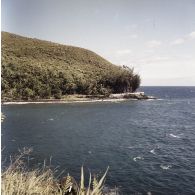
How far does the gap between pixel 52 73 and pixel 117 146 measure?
97.1 metres

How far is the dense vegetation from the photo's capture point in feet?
431

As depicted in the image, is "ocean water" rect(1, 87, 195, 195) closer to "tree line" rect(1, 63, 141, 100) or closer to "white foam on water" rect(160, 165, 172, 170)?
"white foam on water" rect(160, 165, 172, 170)

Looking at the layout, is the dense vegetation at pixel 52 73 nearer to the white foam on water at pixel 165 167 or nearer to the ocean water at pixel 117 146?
the ocean water at pixel 117 146

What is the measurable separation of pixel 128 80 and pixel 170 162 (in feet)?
Answer: 391

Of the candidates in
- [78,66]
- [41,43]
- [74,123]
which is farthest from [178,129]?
[41,43]

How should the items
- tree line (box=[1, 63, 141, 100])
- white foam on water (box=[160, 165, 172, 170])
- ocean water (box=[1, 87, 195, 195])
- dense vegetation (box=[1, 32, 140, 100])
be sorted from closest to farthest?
ocean water (box=[1, 87, 195, 195]) → white foam on water (box=[160, 165, 172, 170]) → tree line (box=[1, 63, 141, 100]) → dense vegetation (box=[1, 32, 140, 100])

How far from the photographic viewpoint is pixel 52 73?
142375mm

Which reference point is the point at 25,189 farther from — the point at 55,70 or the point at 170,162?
the point at 55,70

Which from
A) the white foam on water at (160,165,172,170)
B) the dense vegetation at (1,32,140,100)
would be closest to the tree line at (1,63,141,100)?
the dense vegetation at (1,32,140,100)

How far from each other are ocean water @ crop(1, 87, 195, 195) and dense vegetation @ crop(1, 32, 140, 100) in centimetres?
4594

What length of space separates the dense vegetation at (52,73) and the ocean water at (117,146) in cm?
4594

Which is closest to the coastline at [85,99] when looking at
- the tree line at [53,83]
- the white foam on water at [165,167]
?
the tree line at [53,83]

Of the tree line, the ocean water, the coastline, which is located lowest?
the ocean water

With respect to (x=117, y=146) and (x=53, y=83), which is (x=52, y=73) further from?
(x=117, y=146)
